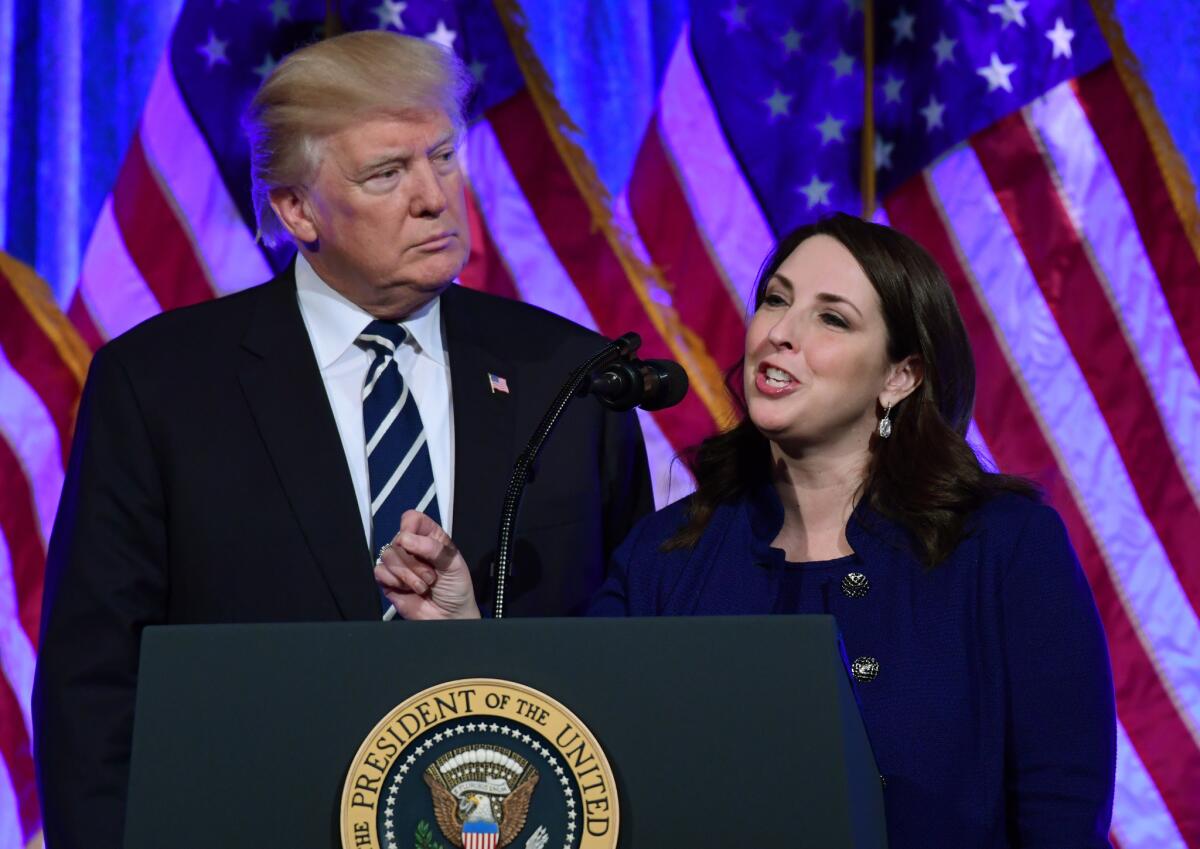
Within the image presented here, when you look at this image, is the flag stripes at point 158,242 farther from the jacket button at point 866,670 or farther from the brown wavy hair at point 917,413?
the jacket button at point 866,670

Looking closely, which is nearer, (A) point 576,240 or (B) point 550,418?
(B) point 550,418

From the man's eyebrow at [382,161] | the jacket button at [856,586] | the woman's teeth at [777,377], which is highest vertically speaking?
the man's eyebrow at [382,161]

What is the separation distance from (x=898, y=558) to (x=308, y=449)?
89 centimetres

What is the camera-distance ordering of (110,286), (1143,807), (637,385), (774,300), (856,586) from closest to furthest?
(637,385), (856,586), (774,300), (1143,807), (110,286)

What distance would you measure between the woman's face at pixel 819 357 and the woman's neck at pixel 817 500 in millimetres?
24

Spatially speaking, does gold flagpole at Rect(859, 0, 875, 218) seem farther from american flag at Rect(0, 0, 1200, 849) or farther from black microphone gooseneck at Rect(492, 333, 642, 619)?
black microphone gooseneck at Rect(492, 333, 642, 619)

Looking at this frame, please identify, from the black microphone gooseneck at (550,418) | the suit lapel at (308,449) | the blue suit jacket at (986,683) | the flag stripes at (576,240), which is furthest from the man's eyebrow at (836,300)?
the flag stripes at (576,240)

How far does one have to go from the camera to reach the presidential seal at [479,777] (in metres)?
1.16

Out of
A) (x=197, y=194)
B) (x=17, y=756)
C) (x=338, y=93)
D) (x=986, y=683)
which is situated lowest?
(x=986, y=683)

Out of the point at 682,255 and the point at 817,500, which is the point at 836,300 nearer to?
the point at 817,500

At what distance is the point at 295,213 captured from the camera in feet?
7.63

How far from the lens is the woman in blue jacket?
175 cm

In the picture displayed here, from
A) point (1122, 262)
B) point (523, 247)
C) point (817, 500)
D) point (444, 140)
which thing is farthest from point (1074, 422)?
point (444, 140)

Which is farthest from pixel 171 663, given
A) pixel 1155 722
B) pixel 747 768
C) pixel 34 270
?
pixel 1155 722
